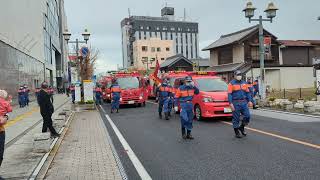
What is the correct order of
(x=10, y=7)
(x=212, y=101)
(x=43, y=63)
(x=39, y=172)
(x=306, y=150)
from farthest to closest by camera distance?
(x=43, y=63) → (x=10, y=7) → (x=212, y=101) → (x=306, y=150) → (x=39, y=172)

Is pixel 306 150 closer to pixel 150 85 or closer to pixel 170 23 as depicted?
pixel 150 85

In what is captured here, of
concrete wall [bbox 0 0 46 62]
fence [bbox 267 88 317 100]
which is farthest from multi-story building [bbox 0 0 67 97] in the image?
fence [bbox 267 88 317 100]

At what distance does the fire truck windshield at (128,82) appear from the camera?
84.9 ft

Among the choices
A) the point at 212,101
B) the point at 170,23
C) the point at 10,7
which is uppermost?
the point at 170,23

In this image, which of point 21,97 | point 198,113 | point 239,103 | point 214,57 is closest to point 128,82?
point 21,97

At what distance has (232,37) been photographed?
157 ft

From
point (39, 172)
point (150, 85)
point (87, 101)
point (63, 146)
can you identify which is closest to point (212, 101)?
point (63, 146)

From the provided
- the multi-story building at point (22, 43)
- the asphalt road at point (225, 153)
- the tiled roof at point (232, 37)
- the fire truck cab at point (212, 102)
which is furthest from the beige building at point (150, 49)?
the asphalt road at point (225, 153)

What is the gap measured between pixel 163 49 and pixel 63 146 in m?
98.5

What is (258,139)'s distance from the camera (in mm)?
10062

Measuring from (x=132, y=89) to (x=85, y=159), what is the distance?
55.8 ft

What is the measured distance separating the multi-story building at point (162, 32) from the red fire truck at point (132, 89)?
92.1m

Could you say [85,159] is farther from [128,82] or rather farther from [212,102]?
[128,82]

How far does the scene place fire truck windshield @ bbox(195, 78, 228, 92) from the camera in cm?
1568
